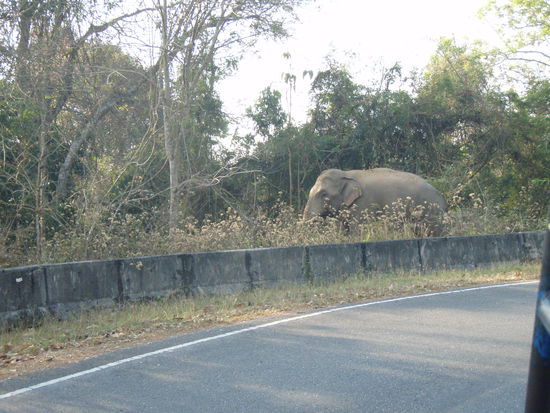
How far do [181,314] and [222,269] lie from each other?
70.1 inches

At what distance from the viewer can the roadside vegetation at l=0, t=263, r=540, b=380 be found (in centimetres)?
730

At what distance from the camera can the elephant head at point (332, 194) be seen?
17.0 meters

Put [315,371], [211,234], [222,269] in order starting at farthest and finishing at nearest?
[211,234], [222,269], [315,371]

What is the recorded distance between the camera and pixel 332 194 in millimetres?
17125

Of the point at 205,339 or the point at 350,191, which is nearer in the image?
the point at 205,339

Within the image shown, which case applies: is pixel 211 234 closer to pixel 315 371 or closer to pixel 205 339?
pixel 205 339

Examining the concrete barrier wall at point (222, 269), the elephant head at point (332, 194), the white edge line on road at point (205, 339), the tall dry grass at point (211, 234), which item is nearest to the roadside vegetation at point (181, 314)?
the concrete barrier wall at point (222, 269)

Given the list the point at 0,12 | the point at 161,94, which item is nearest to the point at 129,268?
the point at 161,94

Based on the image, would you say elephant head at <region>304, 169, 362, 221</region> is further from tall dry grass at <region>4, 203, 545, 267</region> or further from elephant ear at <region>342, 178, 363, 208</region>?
tall dry grass at <region>4, 203, 545, 267</region>

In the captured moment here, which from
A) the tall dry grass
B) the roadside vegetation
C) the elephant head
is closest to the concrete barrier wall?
the roadside vegetation

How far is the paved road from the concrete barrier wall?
2390mm

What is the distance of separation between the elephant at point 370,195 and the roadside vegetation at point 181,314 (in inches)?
177

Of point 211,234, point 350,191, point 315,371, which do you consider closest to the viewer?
point 315,371

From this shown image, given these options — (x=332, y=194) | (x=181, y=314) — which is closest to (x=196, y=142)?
(x=332, y=194)
